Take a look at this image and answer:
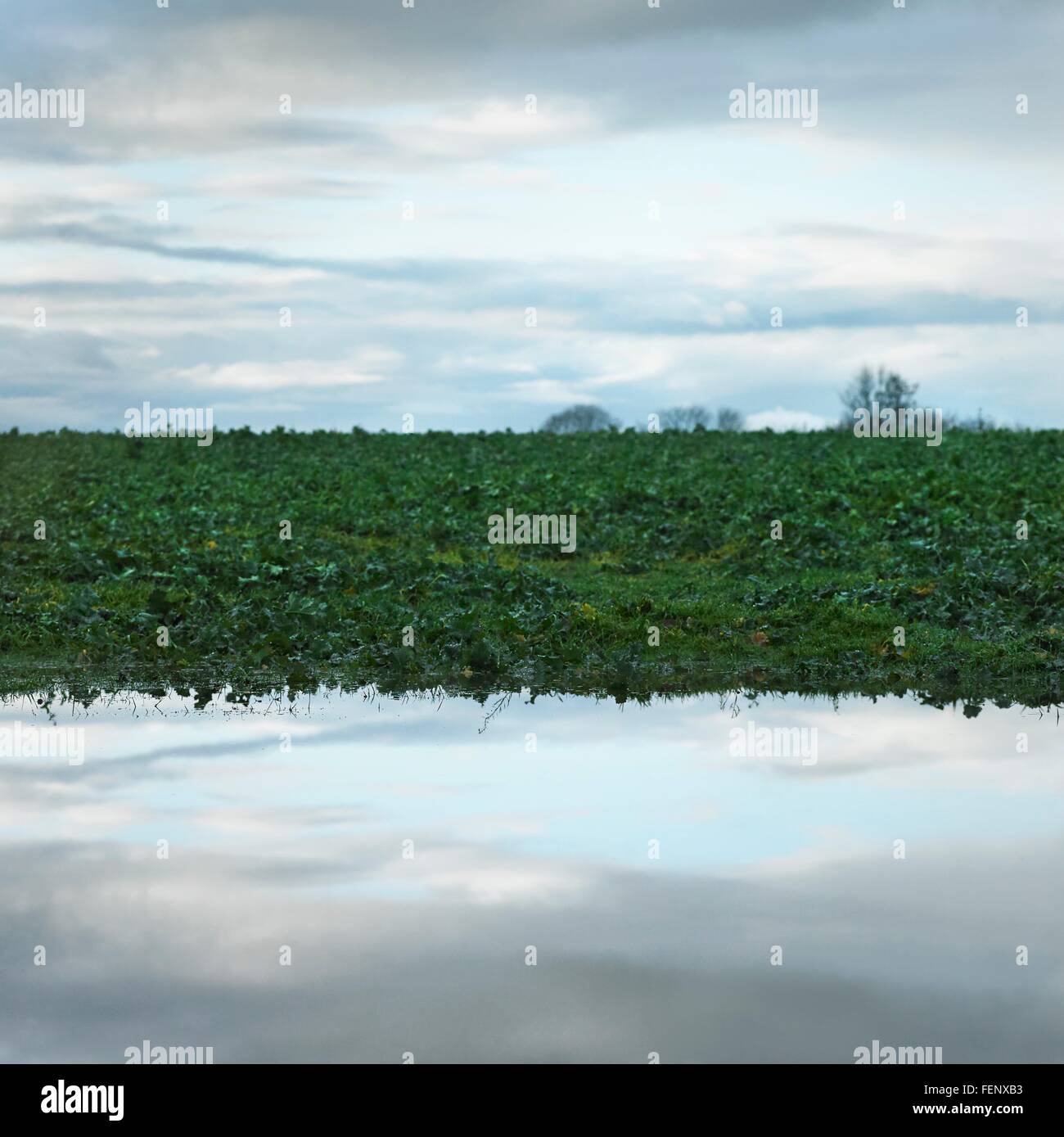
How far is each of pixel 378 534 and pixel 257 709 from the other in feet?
44.9

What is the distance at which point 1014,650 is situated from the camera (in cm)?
1933

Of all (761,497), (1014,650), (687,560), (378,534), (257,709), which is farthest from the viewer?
(761,497)

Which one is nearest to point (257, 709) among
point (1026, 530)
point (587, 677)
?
point (587, 677)

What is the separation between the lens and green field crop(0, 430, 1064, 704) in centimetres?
1892

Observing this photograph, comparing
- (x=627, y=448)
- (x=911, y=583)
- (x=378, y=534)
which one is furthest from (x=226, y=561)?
(x=627, y=448)

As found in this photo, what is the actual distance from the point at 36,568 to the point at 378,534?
24.1 feet

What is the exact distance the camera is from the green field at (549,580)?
18922 mm

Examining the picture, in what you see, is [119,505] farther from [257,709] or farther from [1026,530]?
[1026,530]

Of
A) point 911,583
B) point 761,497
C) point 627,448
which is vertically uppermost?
point 627,448

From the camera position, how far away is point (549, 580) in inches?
914

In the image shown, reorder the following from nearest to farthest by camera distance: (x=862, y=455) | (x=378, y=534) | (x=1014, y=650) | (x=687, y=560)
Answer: (x=1014, y=650) → (x=687, y=560) → (x=378, y=534) → (x=862, y=455)

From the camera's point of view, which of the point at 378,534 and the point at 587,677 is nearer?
the point at 587,677

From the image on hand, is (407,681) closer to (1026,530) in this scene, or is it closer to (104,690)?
(104,690)

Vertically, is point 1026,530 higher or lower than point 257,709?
higher
